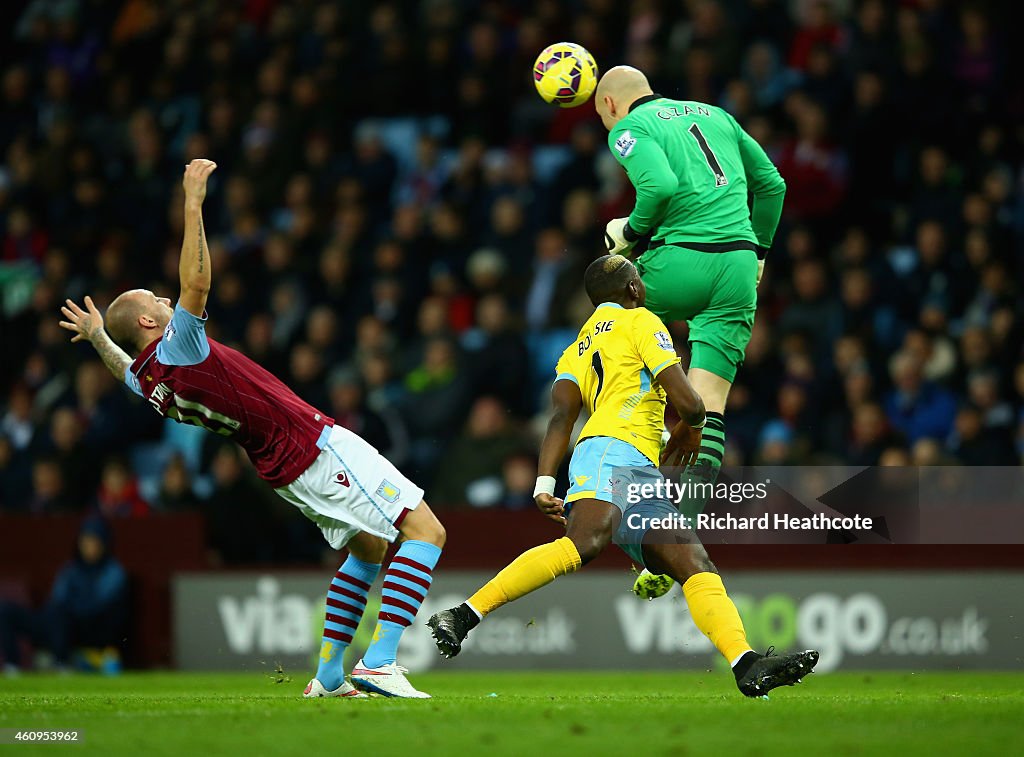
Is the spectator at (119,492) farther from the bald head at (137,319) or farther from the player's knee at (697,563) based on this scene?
the player's knee at (697,563)

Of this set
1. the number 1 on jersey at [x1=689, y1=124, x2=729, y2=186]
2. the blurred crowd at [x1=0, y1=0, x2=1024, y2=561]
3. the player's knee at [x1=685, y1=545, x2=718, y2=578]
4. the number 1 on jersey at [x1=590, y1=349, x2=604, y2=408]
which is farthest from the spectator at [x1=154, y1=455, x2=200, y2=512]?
the player's knee at [x1=685, y1=545, x2=718, y2=578]

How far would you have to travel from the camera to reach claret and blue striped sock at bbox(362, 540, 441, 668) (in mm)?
7906

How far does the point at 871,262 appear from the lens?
46.5 feet

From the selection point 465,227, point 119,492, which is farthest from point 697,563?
point 465,227

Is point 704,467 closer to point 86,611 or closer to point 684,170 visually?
point 684,170

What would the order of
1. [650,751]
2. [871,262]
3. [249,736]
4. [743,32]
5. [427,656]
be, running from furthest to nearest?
[743,32] < [871,262] < [427,656] < [249,736] < [650,751]

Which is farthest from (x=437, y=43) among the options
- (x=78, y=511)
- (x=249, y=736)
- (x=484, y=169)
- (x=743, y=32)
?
(x=249, y=736)

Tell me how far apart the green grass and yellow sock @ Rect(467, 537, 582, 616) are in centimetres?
49

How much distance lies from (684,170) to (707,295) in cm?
69

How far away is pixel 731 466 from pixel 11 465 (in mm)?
7490

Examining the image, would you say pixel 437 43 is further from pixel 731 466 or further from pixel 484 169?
pixel 731 466

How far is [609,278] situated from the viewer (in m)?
8.01

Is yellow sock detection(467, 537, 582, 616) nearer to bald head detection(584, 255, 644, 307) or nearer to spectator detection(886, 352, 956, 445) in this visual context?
bald head detection(584, 255, 644, 307)

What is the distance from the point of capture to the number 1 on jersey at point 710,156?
29.1 feet
